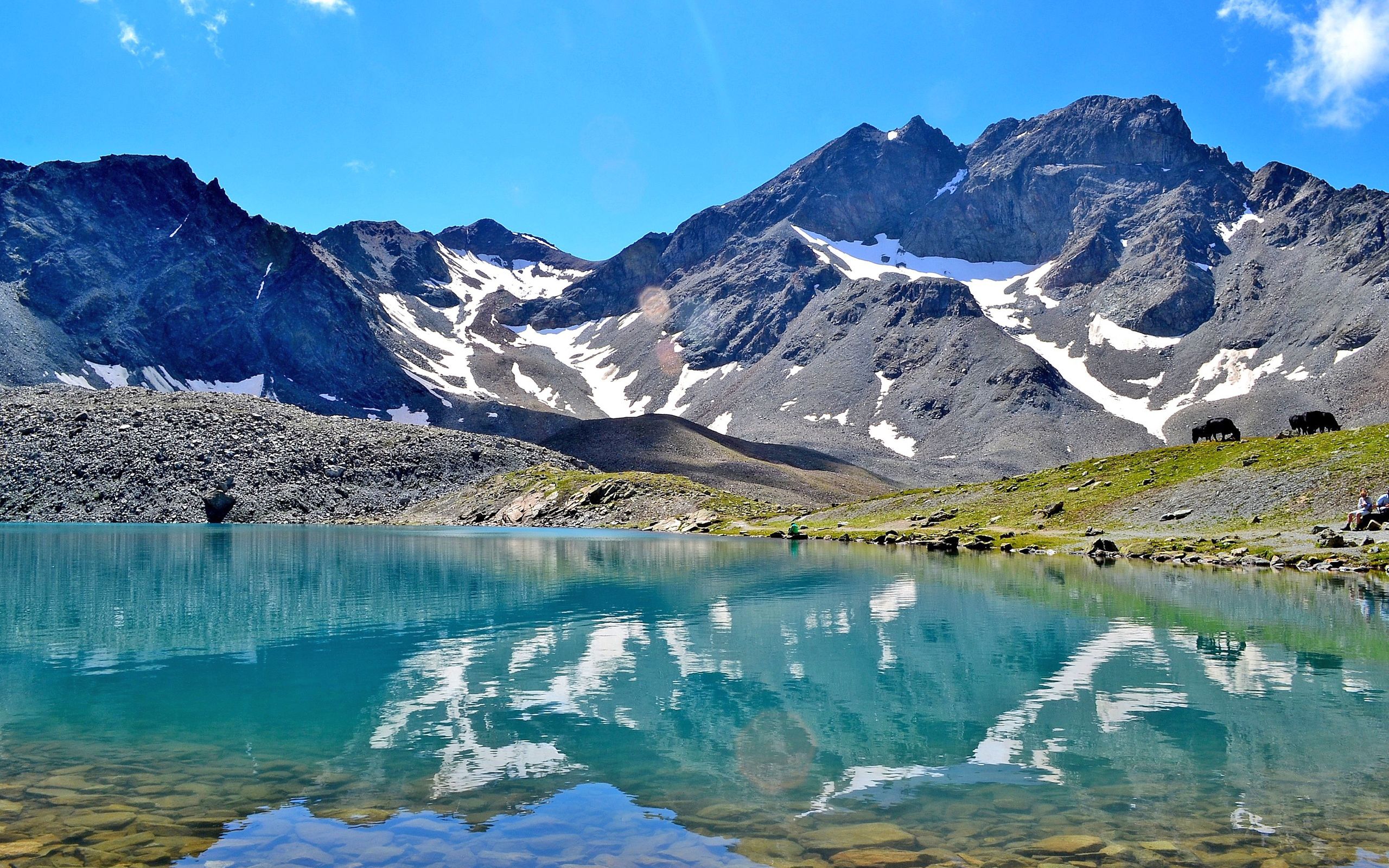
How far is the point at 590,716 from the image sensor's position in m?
15.9

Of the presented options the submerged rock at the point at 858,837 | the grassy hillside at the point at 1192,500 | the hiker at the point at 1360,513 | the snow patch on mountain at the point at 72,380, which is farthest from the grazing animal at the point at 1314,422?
the snow patch on mountain at the point at 72,380

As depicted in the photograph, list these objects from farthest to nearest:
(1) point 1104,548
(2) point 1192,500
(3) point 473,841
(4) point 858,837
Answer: (2) point 1192,500 < (1) point 1104,548 < (4) point 858,837 < (3) point 473,841

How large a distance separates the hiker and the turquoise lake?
17054 mm

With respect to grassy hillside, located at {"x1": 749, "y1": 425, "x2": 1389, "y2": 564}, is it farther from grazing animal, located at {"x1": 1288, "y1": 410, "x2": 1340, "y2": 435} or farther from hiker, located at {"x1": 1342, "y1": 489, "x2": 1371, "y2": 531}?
grazing animal, located at {"x1": 1288, "y1": 410, "x2": 1340, "y2": 435}

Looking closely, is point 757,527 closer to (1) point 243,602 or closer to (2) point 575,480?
(2) point 575,480

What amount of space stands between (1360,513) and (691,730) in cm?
4898

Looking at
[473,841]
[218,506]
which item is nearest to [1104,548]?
[473,841]

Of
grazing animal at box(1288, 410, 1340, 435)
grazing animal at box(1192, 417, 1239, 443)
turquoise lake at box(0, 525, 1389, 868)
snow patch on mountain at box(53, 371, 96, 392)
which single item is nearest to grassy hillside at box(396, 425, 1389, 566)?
grazing animal at box(1192, 417, 1239, 443)

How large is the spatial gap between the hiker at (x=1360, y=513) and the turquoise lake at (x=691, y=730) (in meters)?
17.1

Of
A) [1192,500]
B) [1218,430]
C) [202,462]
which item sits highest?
[202,462]

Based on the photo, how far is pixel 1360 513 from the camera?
155ft

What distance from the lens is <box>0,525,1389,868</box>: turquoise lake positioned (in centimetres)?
1002

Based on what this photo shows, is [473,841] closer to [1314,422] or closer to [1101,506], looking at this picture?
[1101,506]

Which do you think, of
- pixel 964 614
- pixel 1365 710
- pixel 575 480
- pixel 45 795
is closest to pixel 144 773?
pixel 45 795
